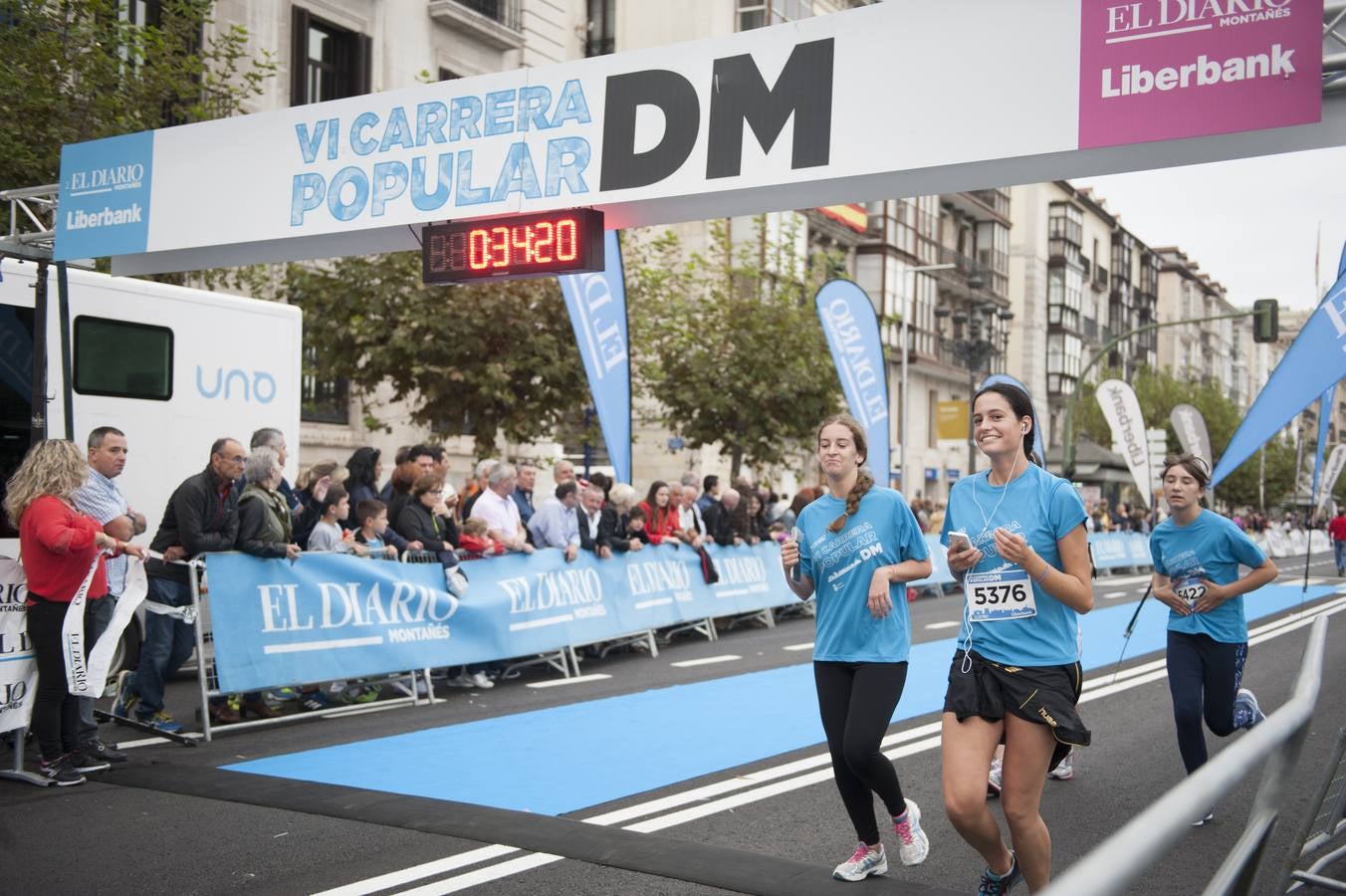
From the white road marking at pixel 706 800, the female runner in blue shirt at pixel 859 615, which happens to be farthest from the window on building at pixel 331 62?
the female runner in blue shirt at pixel 859 615

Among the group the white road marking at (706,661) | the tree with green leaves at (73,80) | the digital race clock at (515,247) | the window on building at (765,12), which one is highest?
the window on building at (765,12)

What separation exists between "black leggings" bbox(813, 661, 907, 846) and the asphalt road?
33cm

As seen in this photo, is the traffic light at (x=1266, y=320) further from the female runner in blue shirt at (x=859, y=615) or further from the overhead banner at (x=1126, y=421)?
the female runner in blue shirt at (x=859, y=615)

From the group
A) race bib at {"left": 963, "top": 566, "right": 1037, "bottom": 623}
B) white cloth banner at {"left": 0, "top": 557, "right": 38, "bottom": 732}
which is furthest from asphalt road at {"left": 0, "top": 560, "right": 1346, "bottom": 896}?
race bib at {"left": 963, "top": 566, "right": 1037, "bottom": 623}

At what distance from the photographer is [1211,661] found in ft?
21.8

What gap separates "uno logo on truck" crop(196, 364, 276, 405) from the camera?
1216 cm

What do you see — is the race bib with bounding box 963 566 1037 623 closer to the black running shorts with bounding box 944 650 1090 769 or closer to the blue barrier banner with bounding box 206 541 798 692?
the black running shorts with bounding box 944 650 1090 769

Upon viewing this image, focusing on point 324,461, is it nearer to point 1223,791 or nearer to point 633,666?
Answer: point 633,666

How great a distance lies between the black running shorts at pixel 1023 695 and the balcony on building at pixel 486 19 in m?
24.0

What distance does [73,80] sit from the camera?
15.2 metres

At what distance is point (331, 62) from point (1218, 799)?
82.6 ft

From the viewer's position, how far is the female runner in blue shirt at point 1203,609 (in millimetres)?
6590

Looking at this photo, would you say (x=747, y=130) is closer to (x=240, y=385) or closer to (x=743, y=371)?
(x=240, y=385)

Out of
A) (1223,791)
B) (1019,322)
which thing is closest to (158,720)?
(1223,791)
